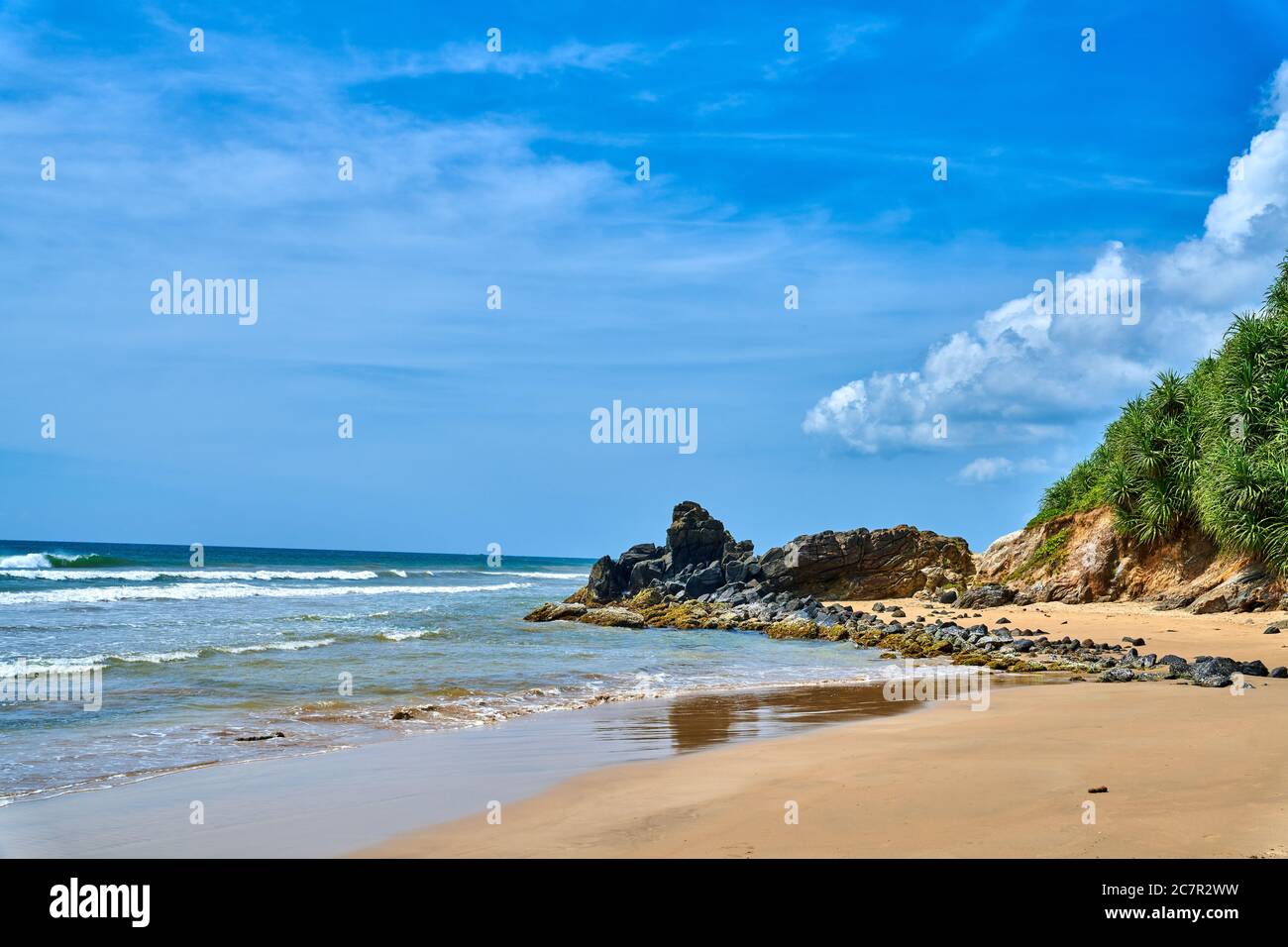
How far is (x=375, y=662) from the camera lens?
19641 mm

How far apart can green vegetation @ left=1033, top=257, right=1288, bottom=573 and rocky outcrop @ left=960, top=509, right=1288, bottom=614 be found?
24.8 inches

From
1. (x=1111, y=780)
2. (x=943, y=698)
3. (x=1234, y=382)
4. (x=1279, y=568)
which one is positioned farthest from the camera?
(x=1234, y=382)

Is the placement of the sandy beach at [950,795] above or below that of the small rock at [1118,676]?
above

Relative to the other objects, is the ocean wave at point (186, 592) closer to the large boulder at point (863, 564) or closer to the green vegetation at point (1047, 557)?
the large boulder at point (863, 564)

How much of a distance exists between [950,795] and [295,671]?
1442cm

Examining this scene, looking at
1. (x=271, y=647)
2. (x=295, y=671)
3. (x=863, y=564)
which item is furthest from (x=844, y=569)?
(x=295, y=671)

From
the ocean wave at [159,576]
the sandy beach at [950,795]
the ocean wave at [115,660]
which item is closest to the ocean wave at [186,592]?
the ocean wave at [159,576]

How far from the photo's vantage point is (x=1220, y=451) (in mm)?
24484

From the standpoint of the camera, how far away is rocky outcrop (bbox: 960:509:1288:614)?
23.4m

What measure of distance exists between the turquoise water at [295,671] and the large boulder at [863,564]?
408 inches

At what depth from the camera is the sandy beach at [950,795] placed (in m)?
5.74
